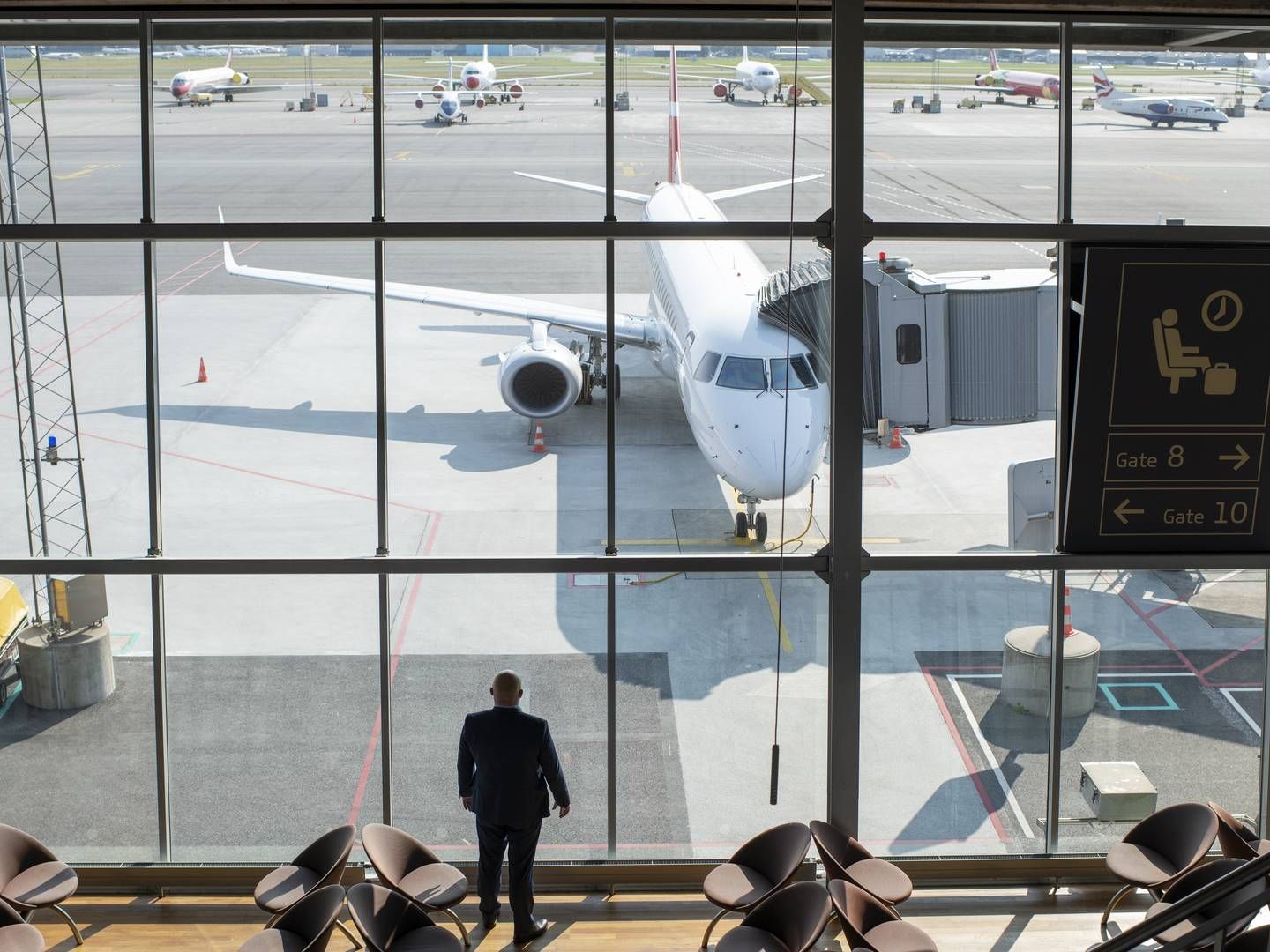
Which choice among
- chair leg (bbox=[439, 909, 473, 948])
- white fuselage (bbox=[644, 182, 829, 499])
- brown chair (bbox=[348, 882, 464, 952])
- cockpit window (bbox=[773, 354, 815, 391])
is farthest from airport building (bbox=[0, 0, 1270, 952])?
cockpit window (bbox=[773, 354, 815, 391])

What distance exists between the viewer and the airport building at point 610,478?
6816 millimetres

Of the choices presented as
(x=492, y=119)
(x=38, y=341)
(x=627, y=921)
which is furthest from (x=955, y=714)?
(x=38, y=341)

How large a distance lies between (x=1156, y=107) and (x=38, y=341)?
278 inches

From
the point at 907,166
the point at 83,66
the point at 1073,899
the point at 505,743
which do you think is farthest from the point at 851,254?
the point at 83,66

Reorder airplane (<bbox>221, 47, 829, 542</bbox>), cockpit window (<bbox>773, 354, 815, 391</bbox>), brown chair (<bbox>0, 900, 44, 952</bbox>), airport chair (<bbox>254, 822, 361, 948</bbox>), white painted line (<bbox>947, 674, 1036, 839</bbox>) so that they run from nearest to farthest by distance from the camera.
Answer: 1. brown chair (<bbox>0, 900, 44, 952</bbox>)
2. airport chair (<bbox>254, 822, 361, 948</bbox>)
3. white painted line (<bbox>947, 674, 1036, 839</bbox>)
4. airplane (<bbox>221, 47, 829, 542</bbox>)
5. cockpit window (<bbox>773, 354, 815, 391</bbox>)

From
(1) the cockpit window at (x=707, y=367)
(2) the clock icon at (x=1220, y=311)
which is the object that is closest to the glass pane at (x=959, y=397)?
(2) the clock icon at (x=1220, y=311)

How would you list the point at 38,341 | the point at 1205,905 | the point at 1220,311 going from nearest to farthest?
1. the point at 1205,905
2. the point at 1220,311
3. the point at 38,341

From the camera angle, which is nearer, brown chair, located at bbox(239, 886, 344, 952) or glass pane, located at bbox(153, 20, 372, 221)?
brown chair, located at bbox(239, 886, 344, 952)

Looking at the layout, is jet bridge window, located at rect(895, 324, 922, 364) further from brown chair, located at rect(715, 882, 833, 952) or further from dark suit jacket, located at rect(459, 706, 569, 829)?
brown chair, located at rect(715, 882, 833, 952)

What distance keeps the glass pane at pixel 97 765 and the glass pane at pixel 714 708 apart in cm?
283

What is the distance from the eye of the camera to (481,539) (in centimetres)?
797

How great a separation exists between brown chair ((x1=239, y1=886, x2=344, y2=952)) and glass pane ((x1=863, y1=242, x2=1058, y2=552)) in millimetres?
3737

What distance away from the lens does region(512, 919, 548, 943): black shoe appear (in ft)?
21.2

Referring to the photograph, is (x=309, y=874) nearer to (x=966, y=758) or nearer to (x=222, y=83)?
(x=966, y=758)
